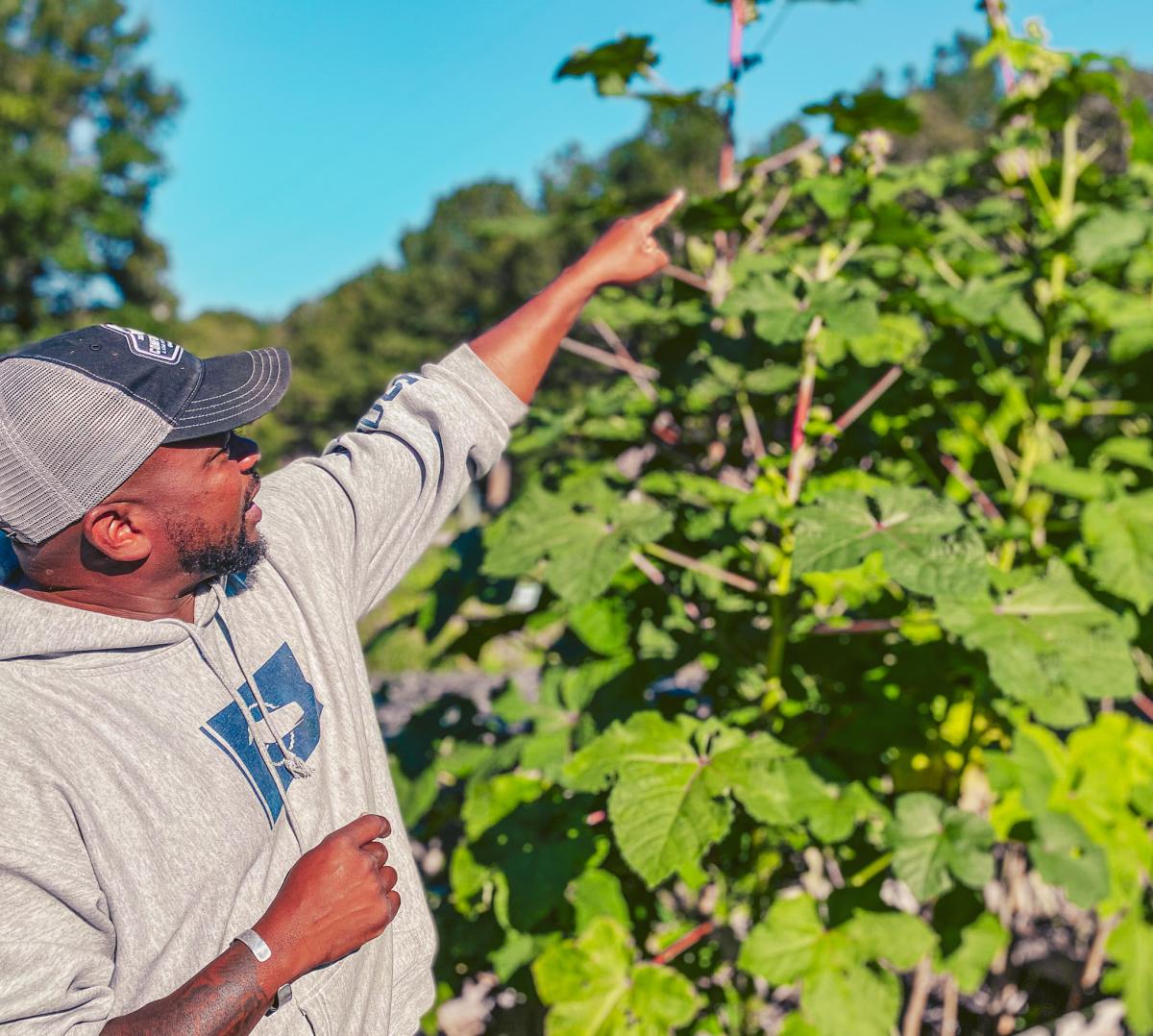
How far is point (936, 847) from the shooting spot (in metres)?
1.99

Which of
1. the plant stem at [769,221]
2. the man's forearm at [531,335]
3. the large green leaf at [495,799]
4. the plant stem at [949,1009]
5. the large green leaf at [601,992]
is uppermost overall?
the plant stem at [769,221]

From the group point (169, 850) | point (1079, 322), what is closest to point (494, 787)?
point (169, 850)

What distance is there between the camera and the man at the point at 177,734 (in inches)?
41.1

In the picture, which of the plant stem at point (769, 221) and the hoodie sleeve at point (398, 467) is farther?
the plant stem at point (769, 221)

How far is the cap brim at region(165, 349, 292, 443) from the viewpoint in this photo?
1277 mm

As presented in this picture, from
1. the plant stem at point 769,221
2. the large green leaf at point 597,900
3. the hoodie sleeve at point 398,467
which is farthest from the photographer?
the plant stem at point 769,221

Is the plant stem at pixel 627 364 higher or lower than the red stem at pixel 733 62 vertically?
lower

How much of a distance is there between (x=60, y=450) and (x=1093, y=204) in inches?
103

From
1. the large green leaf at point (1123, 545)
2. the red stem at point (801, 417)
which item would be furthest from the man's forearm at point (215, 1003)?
the large green leaf at point (1123, 545)

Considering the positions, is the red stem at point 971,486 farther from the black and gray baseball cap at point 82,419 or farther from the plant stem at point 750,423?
the black and gray baseball cap at point 82,419

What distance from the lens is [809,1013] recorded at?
2061 mm

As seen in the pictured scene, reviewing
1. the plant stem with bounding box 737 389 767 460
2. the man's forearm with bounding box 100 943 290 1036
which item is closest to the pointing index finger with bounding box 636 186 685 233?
the plant stem with bounding box 737 389 767 460

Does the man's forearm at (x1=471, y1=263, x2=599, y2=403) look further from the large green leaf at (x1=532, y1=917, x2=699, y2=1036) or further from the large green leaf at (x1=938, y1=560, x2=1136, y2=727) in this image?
the large green leaf at (x1=532, y1=917, x2=699, y2=1036)

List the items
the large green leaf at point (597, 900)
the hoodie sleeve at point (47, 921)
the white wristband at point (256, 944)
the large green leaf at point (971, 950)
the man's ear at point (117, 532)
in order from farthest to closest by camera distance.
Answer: the large green leaf at point (971, 950), the large green leaf at point (597, 900), the man's ear at point (117, 532), the white wristband at point (256, 944), the hoodie sleeve at point (47, 921)
